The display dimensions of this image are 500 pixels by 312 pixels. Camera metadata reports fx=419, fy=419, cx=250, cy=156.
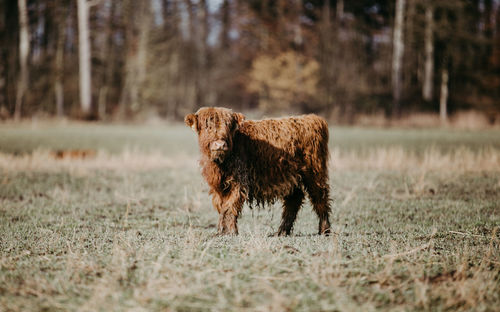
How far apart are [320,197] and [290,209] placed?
0.41 meters

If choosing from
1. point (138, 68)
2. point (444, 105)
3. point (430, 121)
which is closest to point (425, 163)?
point (430, 121)

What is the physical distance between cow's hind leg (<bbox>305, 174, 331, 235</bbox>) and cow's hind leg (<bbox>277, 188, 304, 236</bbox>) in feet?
0.58

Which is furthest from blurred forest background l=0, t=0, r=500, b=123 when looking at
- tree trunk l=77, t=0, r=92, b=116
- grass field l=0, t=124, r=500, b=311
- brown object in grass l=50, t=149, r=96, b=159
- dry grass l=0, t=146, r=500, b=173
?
grass field l=0, t=124, r=500, b=311

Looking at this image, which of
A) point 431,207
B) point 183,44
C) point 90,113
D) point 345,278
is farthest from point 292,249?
point 183,44

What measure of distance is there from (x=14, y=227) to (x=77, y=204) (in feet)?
5.03

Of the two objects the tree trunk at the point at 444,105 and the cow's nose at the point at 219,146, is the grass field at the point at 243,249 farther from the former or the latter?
the tree trunk at the point at 444,105

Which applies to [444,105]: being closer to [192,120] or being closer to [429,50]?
[429,50]

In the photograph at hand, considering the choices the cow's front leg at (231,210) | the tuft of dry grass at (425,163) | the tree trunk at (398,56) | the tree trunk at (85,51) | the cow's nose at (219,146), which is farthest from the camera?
the tree trunk at (398,56)

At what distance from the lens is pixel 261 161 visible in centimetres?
496

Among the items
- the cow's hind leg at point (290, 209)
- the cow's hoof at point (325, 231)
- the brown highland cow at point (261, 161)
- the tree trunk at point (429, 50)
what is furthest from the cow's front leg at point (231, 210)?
the tree trunk at point (429, 50)

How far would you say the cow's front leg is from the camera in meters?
4.69

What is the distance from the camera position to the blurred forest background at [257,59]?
2617 centimetres

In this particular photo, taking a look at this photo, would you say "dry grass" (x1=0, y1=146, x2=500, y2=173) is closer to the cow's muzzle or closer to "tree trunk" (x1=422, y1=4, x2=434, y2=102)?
the cow's muzzle

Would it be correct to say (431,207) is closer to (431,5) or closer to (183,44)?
(431,5)
